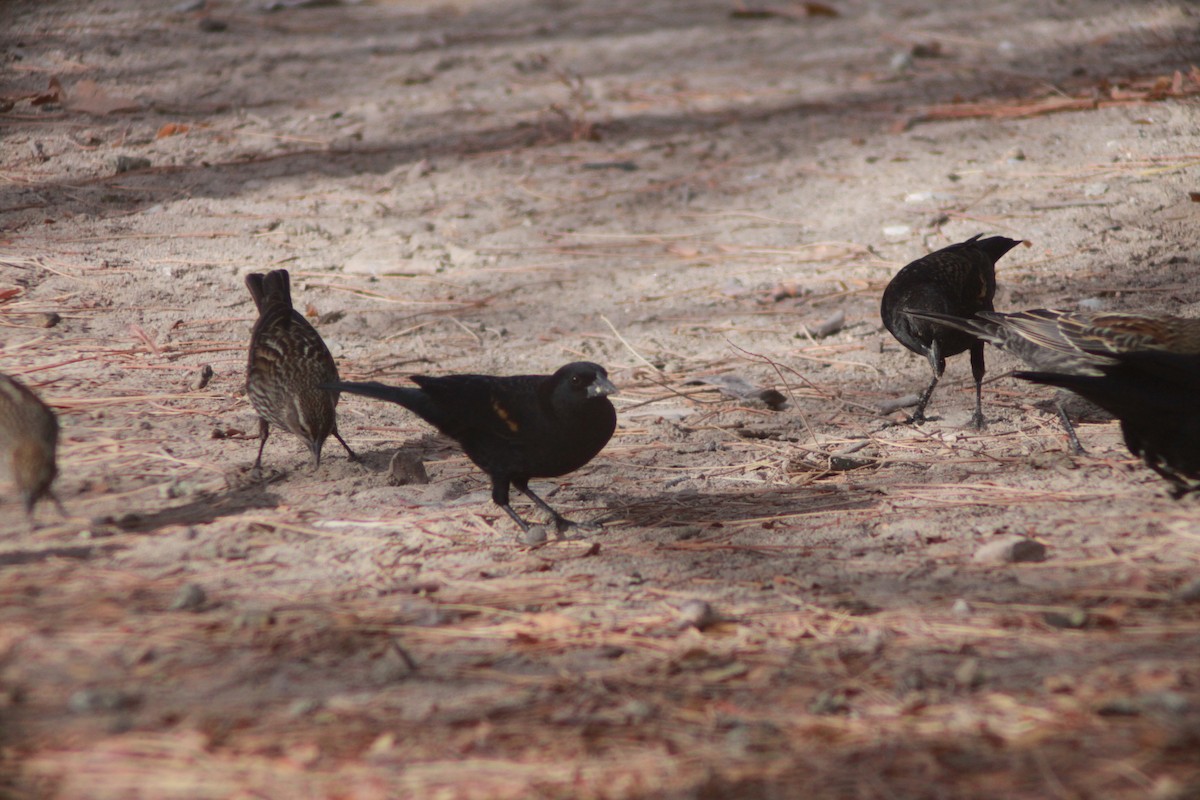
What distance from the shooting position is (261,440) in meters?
5.09

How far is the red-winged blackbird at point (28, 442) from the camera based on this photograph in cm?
387

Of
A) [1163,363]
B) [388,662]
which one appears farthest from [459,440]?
[1163,363]

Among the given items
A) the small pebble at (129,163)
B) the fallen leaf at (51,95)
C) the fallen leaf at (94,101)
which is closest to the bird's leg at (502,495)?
the small pebble at (129,163)

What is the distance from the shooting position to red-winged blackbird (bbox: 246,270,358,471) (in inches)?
191

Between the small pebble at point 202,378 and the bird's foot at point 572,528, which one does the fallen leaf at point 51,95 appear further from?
the bird's foot at point 572,528

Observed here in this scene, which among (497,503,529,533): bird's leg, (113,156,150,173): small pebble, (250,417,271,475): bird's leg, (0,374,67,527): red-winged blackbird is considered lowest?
(497,503,529,533): bird's leg

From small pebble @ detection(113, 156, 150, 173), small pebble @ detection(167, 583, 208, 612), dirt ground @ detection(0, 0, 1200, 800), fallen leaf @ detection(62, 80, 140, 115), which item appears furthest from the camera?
fallen leaf @ detection(62, 80, 140, 115)

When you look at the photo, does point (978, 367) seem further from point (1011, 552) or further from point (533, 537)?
point (533, 537)

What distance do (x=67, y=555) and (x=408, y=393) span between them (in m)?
1.41

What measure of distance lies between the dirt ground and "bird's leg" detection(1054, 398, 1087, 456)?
0.07 meters

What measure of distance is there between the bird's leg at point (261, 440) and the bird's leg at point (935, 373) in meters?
3.22

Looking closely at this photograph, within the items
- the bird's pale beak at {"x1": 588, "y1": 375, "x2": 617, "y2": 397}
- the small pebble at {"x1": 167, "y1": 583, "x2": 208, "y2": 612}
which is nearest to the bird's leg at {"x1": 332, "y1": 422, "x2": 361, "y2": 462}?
the bird's pale beak at {"x1": 588, "y1": 375, "x2": 617, "y2": 397}

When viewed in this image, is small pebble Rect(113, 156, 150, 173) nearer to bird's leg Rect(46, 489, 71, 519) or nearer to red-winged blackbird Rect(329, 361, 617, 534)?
red-winged blackbird Rect(329, 361, 617, 534)

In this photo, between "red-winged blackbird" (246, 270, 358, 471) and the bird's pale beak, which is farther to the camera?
"red-winged blackbird" (246, 270, 358, 471)
